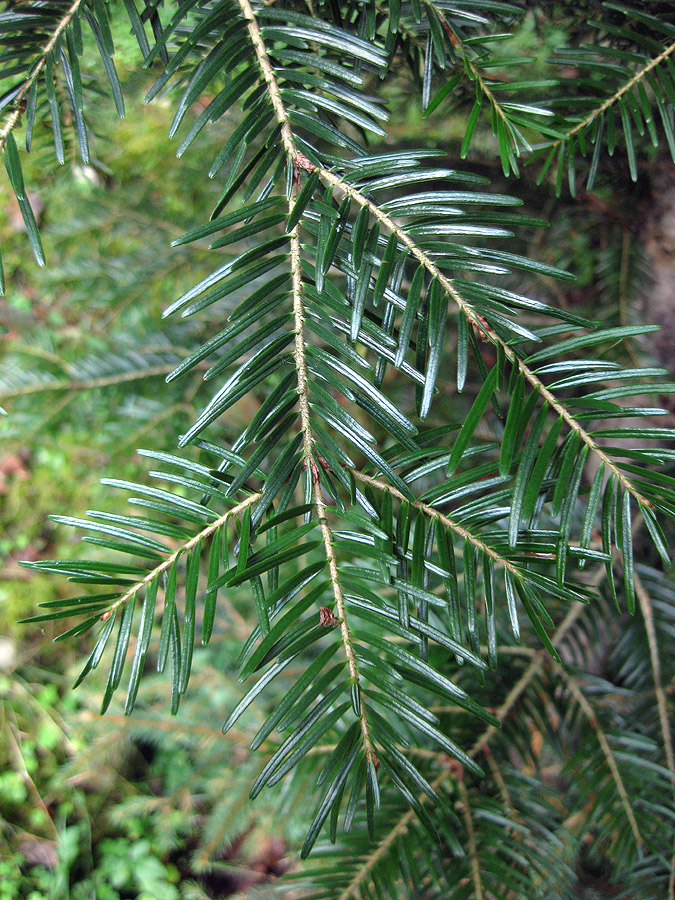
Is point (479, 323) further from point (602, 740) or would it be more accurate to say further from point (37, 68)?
point (602, 740)

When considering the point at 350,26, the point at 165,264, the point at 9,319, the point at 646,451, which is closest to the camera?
the point at 646,451

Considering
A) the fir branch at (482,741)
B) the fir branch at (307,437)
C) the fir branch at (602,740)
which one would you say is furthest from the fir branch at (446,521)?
the fir branch at (602,740)

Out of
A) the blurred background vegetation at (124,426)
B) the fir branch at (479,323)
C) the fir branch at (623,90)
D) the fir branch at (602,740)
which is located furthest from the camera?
the blurred background vegetation at (124,426)

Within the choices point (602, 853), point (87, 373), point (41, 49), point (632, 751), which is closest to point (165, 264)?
point (87, 373)

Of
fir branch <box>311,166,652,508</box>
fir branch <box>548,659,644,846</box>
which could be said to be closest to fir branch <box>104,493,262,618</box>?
fir branch <box>311,166,652,508</box>

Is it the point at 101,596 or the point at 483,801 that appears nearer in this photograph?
the point at 101,596

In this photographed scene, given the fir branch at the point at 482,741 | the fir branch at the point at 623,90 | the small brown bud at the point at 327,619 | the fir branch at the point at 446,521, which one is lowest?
the fir branch at the point at 482,741

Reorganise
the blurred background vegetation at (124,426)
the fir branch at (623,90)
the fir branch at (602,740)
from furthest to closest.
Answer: the blurred background vegetation at (124,426)
the fir branch at (602,740)
the fir branch at (623,90)

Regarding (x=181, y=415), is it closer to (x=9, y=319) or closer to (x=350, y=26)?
(x=350, y=26)

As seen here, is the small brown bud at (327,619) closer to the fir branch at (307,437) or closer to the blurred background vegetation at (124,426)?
the fir branch at (307,437)
